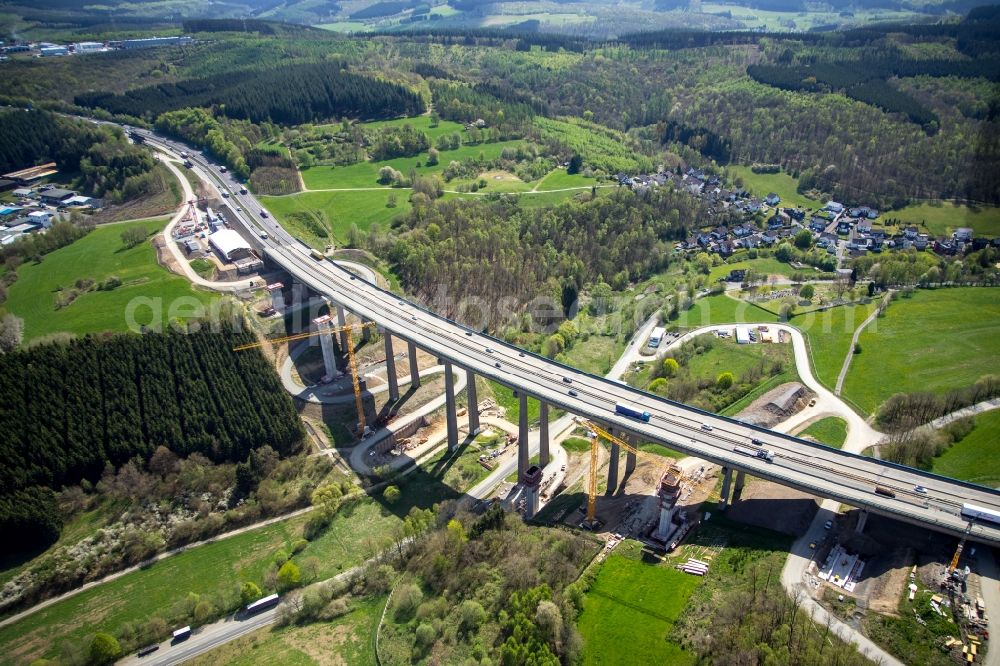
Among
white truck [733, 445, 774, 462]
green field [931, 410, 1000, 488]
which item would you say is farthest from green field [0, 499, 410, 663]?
green field [931, 410, 1000, 488]

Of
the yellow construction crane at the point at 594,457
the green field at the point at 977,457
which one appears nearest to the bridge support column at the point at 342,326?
Result: the yellow construction crane at the point at 594,457

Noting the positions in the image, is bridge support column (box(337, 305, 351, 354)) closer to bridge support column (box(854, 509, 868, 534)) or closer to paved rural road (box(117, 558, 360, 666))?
paved rural road (box(117, 558, 360, 666))

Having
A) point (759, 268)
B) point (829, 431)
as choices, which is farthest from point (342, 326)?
point (759, 268)

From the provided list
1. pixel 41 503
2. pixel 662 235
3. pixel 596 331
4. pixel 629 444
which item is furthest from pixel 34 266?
pixel 662 235

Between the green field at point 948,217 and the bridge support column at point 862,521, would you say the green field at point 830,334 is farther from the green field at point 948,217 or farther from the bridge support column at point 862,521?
the green field at point 948,217

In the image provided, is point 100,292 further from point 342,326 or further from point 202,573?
point 202,573
